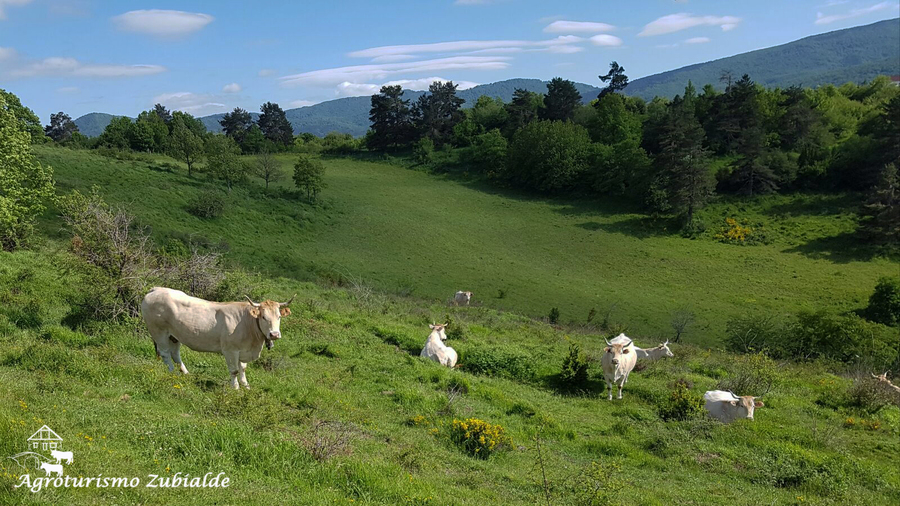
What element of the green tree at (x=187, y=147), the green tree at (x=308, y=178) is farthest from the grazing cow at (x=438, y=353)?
the green tree at (x=187, y=147)

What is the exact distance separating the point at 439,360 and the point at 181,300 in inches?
303

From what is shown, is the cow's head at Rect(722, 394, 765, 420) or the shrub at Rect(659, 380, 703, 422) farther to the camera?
the cow's head at Rect(722, 394, 765, 420)

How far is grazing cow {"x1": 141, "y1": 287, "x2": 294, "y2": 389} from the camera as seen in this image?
10.1m

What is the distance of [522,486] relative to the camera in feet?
27.1

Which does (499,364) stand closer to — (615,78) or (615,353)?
(615,353)

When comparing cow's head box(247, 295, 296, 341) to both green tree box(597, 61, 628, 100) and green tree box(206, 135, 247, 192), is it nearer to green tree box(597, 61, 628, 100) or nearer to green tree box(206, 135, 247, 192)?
green tree box(206, 135, 247, 192)

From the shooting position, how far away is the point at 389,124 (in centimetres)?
9275

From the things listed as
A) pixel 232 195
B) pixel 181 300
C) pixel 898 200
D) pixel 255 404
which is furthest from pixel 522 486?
pixel 898 200

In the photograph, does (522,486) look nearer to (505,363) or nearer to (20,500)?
(20,500)

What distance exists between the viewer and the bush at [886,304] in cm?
3353

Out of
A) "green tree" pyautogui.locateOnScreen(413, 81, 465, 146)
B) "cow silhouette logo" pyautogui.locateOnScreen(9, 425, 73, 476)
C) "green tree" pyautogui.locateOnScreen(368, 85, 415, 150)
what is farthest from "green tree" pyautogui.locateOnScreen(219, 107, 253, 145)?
"cow silhouette logo" pyautogui.locateOnScreen(9, 425, 73, 476)

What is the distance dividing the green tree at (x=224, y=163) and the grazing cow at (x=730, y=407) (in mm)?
48697

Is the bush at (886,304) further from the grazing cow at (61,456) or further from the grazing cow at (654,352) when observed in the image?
the grazing cow at (61,456)

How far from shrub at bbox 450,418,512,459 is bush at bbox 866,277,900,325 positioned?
3538cm
